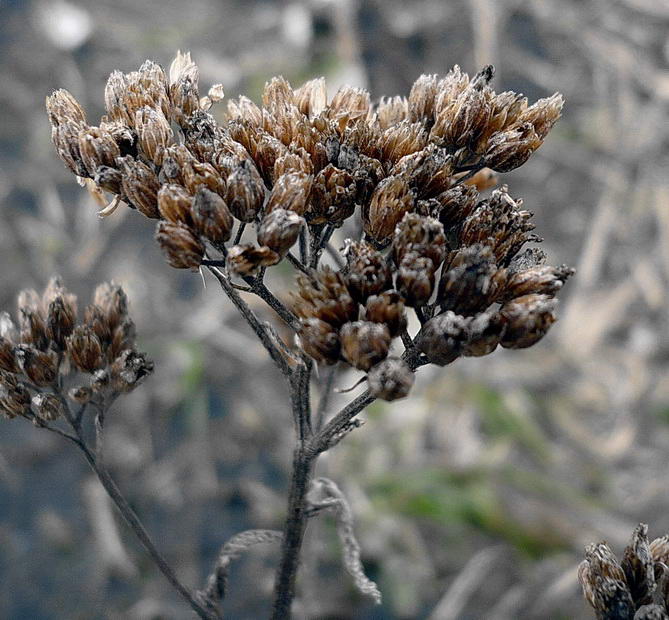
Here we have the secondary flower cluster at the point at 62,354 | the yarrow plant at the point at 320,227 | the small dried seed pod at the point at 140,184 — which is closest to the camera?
the yarrow plant at the point at 320,227

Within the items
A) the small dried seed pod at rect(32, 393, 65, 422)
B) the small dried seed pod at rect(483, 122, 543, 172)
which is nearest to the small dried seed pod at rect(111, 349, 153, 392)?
the small dried seed pod at rect(32, 393, 65, 422)

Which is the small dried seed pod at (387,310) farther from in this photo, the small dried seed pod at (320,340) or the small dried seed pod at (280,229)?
the small dried seed pod at (280,229)

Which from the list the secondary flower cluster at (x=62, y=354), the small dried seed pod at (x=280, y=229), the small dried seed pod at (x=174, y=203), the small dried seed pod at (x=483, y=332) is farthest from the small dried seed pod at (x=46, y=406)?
the small dried seed pod at (x=483, y=332)

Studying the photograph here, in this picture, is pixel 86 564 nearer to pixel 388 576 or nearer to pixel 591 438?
pixel 388 576

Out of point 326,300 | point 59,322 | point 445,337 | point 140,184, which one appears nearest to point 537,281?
point 445,337

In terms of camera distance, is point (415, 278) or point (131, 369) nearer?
point (415, 278)

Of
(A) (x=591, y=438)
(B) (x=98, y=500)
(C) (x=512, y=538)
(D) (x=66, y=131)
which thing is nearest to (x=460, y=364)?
(A) (x=591, y=438)

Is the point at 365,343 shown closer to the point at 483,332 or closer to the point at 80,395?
the point at 483,332
